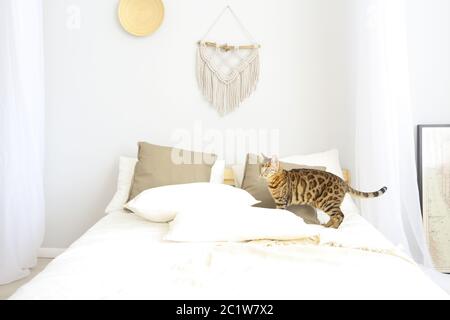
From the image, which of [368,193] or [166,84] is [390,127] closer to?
[368,193]

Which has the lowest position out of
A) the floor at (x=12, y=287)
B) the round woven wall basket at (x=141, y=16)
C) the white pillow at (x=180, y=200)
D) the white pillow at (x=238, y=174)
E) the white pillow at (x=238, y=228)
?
the floor at (x=12, y=287)

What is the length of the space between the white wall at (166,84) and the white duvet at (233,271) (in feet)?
4.29

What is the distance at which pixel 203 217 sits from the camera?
196 cm

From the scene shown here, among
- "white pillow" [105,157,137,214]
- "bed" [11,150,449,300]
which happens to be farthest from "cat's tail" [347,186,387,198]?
"white pillow" [105,157,137,214]

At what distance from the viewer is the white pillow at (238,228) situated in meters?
1.86

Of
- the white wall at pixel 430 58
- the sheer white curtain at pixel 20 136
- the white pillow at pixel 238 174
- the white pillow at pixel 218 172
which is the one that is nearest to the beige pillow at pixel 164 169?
the white pillow at pixel 218 172

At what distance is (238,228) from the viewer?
1.87 meters

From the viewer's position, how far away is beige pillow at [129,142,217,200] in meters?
2.72

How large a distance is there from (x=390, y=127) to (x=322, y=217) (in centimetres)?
65

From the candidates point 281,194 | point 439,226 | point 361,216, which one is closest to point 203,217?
point 281,194

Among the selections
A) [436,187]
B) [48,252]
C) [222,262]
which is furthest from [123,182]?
[436,187]

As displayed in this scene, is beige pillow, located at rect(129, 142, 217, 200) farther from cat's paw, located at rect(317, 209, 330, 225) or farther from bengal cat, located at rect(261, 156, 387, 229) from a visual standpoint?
cat's paw, located at rect(317, 209, 330, 225)

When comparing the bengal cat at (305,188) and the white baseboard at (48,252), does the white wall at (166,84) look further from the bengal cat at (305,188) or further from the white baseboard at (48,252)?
the bengal cat at (305,188)
